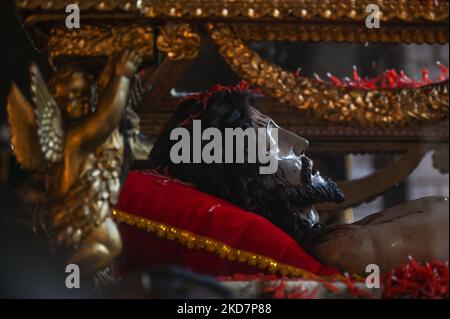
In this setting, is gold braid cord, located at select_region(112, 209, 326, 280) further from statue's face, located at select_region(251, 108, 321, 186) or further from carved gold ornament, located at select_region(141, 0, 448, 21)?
carved gold ornament, located at select_region(141, 0, 448, 21)

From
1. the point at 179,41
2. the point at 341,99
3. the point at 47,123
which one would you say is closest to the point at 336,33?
the point at 341,99

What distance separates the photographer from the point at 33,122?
2025 mm

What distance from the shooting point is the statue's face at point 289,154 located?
2.68 m

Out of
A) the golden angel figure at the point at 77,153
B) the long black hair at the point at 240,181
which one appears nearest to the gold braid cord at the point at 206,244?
the long black hair at the point at 240,181

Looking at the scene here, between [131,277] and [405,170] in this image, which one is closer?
[131,277]

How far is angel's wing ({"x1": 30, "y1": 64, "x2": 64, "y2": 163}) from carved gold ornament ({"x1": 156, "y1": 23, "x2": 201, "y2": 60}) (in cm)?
28

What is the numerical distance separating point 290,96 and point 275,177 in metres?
0.67

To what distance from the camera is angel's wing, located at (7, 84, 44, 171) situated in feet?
6.68

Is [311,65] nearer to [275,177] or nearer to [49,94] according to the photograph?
[275,177]

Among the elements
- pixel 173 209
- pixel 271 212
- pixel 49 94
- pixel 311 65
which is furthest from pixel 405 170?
pixel 49 94

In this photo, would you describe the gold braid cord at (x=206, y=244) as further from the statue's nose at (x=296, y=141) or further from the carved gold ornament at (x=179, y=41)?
the carved gold ornament at (x=179, y=41)

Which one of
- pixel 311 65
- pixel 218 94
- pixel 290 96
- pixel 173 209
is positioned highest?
pixel 311 65

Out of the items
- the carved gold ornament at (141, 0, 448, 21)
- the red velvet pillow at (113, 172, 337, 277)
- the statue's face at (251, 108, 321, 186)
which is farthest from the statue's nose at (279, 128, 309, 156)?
the carved gold ornament at (141, 0, 448, 21)

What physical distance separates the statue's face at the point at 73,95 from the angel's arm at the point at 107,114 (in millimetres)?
45
